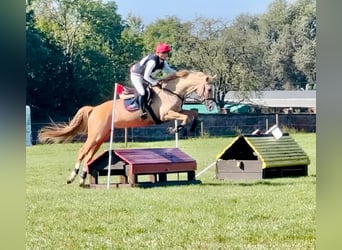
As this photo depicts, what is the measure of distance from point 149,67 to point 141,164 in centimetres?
44

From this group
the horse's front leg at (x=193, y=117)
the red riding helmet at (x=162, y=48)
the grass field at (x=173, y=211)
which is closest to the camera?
the grass field at (x=173, y=211)

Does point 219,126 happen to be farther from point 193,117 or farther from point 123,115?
point 123,115

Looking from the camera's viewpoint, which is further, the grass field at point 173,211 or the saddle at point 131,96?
the saddle at point 131,96

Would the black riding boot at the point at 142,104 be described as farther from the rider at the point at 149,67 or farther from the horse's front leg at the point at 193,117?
the horse's front leg at the point at 193,117

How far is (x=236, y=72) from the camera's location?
358 centimetres

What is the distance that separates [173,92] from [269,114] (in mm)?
434

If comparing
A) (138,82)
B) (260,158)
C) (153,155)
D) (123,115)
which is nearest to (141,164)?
(153,155)

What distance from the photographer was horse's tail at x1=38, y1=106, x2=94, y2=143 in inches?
141

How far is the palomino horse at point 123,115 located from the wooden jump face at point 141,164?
0.07 meters

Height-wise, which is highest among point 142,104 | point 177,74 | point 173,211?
point 177,74

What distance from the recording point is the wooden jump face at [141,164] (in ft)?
12.1

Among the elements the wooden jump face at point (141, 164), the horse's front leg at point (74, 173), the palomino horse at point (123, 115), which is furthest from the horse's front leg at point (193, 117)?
the horse's front leg at point (74, 173)

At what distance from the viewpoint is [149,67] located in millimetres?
3582
